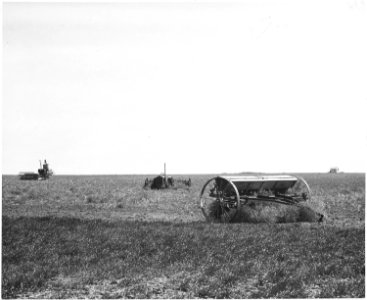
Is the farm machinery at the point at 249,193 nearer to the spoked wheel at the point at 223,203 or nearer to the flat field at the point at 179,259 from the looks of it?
the spoked wheel at the point at 223,203

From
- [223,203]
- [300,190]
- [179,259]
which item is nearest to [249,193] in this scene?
[223,203]

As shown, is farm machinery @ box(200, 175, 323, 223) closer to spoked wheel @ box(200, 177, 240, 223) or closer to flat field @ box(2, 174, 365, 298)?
spoked wheel @ box(200, 177, 240, 223)

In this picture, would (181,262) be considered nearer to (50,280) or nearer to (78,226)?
(50,280)

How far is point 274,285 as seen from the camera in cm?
727

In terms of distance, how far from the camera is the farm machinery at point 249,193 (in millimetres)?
13250

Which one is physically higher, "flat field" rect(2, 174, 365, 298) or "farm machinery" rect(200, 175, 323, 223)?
"farm machinery" rect(200, 175, 323, 223)

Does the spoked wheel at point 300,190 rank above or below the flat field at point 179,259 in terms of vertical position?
above

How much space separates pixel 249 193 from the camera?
550 inches

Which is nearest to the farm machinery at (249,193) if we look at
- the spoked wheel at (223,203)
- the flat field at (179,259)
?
the spoked wheel at (223,203)

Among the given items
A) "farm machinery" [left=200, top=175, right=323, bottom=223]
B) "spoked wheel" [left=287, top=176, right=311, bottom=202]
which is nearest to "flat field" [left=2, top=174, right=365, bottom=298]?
"farm machinery" [left=200, top=175, right=323, bottom=223]

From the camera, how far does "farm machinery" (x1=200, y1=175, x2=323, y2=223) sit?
13.2 metres

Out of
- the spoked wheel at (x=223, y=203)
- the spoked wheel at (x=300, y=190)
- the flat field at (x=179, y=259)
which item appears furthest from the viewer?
the spoked wheel at (x=300, y=190)

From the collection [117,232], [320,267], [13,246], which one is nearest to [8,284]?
[13,246]

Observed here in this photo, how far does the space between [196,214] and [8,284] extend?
950 cm
